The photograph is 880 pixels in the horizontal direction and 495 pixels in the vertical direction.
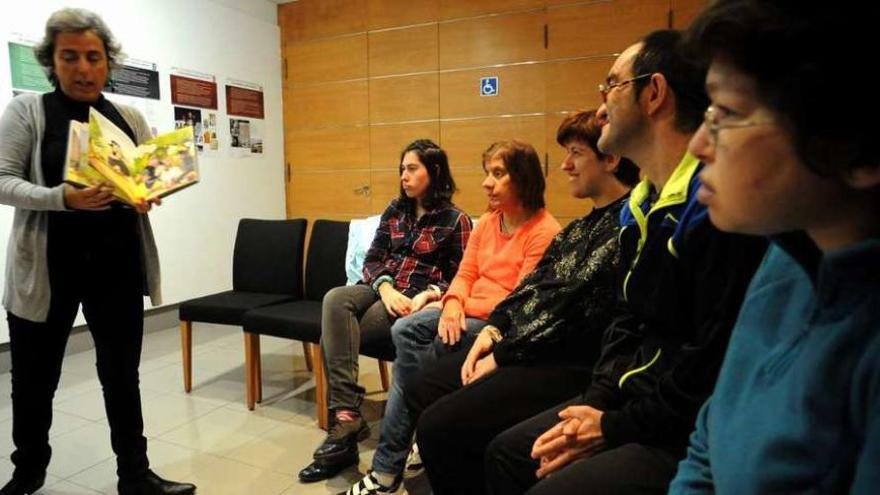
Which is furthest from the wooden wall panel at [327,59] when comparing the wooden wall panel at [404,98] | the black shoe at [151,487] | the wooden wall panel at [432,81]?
the black shoe at [151,487]

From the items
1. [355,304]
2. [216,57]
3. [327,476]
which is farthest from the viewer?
[216,57]

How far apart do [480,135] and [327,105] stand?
5.00 feet

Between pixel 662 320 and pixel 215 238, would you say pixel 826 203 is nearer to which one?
pixel 662 320

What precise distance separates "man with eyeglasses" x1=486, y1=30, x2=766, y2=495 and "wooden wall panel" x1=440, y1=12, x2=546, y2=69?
133 inches

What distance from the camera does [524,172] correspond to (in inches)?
81.7

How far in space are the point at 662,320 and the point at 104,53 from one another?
181 cm

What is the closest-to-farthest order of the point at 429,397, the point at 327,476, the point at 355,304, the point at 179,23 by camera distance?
the point at 429,397
the point at 327,476
the point at 355,304
the point at 179,23

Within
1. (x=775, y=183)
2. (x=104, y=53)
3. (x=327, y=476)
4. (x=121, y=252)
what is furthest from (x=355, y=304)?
(x=775, y=183)

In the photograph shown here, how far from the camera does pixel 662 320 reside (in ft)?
3.84

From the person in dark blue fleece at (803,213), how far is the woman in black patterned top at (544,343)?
0.89m

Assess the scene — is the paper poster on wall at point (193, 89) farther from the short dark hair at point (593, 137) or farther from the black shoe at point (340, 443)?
the short dark hair at point (593, 137)

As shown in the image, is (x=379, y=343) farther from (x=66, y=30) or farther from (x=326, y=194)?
(x=326, y=194)

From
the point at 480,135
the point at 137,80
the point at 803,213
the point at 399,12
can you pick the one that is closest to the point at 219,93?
the point at 137,80

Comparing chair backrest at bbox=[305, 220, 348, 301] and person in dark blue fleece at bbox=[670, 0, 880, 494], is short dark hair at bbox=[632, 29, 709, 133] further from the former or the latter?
chair backrest at bbox=[305, 220, 348, 301]
